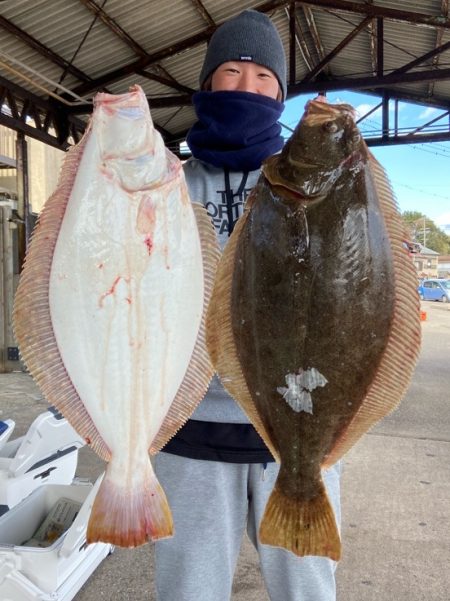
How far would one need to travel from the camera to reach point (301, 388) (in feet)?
3.82

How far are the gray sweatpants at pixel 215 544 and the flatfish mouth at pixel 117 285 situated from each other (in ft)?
1.84

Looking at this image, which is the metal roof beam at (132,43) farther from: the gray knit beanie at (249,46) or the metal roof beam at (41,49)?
the gray knit beanie at (249,46)

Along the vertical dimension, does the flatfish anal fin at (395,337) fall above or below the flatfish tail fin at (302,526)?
above

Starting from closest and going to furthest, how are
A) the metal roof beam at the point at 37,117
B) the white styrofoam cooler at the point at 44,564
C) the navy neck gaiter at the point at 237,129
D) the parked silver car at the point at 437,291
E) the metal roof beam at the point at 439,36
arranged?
the navy neck gaiter at the point at 237,129, the white styrofoam cooler at the point at 44,564, the metal roof beam at the point at 439,36, the metal roof beam at the point at 37,117, the parked silver car at the point at 437,291

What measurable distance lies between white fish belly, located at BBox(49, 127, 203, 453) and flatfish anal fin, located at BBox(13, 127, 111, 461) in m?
0.02

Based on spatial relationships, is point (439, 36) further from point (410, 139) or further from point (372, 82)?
point (410, 139)

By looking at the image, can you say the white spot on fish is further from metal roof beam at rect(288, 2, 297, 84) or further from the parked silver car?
the parked silver car

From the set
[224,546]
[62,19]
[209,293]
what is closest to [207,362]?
[209,293]

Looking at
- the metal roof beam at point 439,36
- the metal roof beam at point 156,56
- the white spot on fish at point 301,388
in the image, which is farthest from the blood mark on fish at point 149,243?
the metal roof beam at point 156,56

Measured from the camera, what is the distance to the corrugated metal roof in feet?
19.9

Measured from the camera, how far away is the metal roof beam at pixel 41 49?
5.81m

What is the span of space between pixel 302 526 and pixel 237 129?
1.14 m

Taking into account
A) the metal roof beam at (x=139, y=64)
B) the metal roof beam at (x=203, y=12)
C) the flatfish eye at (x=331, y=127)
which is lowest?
the flatfish eye at (x=331, y=127)

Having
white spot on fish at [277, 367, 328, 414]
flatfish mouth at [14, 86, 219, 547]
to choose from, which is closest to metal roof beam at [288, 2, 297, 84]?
flatfish mouth at [14, 86, 219, 547]
